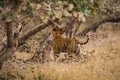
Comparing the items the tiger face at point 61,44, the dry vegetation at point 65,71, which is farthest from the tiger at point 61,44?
the dry vegetation at point 65,71

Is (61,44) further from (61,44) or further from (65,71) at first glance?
(65,71)

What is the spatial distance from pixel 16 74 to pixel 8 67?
13.5 inches

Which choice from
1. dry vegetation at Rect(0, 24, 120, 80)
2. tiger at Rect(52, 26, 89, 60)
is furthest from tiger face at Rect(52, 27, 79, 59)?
dry vegetation at Rect(0, 24, 120, 80)

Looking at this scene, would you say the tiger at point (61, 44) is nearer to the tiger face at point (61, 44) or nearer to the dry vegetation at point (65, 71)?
the tiger face at point (61, 44)

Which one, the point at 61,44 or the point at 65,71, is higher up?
the point at 61,44

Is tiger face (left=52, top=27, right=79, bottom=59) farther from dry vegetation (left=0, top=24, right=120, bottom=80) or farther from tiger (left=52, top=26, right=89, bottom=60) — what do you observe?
dry vegetation (left=0, top=24, right=120, bottom=80)

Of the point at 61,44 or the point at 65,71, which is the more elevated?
the point at 61,44

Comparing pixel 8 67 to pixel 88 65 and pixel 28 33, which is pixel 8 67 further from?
pixel 88 65

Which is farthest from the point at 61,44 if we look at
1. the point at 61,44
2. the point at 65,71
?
the point at 65,71

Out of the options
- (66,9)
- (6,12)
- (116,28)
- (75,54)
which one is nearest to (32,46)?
(75,54)

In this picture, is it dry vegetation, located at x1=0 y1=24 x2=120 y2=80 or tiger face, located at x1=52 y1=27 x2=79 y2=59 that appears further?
tiger face, located at x1=52 y1=27 x2=79 y2=59

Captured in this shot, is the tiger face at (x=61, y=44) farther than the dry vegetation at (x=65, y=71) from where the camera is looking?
Yes

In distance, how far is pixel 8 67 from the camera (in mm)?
8055

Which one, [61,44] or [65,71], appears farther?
[61,44]
